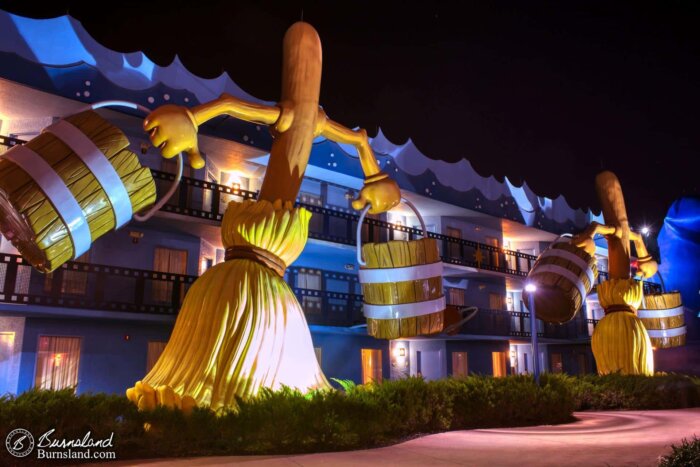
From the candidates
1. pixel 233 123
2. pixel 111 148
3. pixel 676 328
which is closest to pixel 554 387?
pixel 676 328

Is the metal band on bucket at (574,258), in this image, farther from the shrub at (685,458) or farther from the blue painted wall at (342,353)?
the blue painted wall at (342,353)

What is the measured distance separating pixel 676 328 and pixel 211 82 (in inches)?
582

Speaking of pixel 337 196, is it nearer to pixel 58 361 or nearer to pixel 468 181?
pixel 468 181

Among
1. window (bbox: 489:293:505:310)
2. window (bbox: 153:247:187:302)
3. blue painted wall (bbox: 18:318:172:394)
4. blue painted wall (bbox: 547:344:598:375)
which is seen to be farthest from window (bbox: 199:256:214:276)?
blue painted wall (bbox: 547:344:598:375)

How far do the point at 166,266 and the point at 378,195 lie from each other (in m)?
11.1

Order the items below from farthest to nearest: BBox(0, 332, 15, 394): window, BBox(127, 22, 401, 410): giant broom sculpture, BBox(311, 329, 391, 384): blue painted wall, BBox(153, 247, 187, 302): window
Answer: BBox(311, 329, 391, 384): blue painted wall, BBox(153, 247, 187, 302): window, BBox(0, 332, 15, 394): window, BBox(127, 22, 401, 410): giant broom sculpture

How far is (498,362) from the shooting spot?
26.5m

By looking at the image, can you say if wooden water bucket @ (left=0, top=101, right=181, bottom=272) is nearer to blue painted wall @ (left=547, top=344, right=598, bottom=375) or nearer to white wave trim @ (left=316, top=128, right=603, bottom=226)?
white wave trim @ (left=316, top=128, right=603, bottom=226)

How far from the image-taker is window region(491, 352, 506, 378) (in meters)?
26.3

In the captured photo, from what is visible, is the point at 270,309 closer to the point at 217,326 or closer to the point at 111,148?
the point at 217,326

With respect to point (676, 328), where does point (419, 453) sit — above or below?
below

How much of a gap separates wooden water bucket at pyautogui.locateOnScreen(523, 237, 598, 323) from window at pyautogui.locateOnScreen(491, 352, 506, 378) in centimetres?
1622

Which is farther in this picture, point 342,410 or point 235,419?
point 342,410

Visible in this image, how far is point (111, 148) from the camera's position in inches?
176
